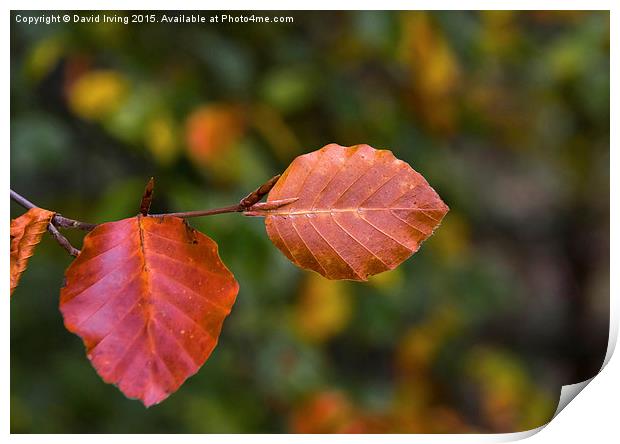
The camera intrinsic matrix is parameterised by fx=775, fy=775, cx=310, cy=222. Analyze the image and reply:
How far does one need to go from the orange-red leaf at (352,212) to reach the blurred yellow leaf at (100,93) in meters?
0.55

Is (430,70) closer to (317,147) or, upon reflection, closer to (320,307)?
(317,147)

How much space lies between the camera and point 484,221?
50.5 inches

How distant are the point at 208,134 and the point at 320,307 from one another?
0.28 m

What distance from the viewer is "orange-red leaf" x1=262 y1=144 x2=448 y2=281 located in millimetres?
242

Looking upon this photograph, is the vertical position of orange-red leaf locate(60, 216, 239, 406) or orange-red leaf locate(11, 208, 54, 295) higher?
orange-red leaf locate(11, 208, 54, 295)

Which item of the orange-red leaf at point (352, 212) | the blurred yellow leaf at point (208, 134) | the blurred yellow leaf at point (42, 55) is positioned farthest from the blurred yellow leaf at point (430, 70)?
the orange-red leaf at point (352, 212)

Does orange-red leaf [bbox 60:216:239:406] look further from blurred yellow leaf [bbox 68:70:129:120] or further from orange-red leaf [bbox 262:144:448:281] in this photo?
blurred yellow leaf [bbox 68:70:129:120]

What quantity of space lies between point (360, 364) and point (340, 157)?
1.02 m

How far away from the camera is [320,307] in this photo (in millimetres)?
939

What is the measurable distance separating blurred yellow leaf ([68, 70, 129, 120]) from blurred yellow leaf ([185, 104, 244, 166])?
0.24ft

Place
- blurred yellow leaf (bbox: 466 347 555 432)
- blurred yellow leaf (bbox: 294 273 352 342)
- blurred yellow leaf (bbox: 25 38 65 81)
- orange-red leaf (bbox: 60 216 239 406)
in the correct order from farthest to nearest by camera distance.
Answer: blurred yellow leaf (bbox: 466 347 555 432) < blurred yellow leaf (bbox: 294 273 352 342) < blurred yellow leaf (bbox: 25 38 65 81) < orange-red leaf (bbox: 60 216 239 406)

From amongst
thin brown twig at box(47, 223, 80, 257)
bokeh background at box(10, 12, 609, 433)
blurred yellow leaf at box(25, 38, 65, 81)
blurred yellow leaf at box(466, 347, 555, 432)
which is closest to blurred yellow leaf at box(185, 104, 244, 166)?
bokeh background at box(10, 12, 609, 433)
